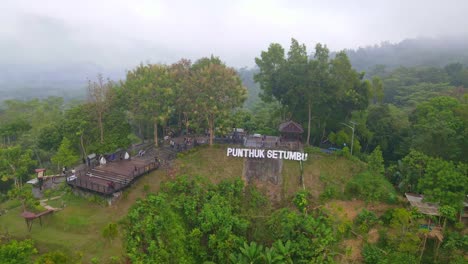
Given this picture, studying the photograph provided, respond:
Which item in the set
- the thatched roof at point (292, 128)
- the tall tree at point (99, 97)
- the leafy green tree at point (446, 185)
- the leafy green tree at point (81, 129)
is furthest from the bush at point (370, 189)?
the leafy green tree at point (81, 129)

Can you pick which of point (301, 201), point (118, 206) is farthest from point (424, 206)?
point (118, 206)

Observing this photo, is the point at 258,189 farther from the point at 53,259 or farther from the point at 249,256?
the point at 53,259

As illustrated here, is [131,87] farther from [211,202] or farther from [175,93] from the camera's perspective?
[211,202]

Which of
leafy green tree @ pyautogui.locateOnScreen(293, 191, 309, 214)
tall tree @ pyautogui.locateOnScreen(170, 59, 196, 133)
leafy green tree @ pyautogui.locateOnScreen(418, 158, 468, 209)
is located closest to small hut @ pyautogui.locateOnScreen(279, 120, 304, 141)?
leafy green tree @ pyautogui.locateOnScreen(293, 191, 309, 214)

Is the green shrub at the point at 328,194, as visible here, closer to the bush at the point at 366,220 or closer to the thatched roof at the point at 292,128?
the bush at the point at 366,220

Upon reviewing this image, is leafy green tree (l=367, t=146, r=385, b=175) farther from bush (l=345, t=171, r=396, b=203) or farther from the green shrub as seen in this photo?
the green shrub

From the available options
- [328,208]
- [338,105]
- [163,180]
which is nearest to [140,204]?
[163,180]
